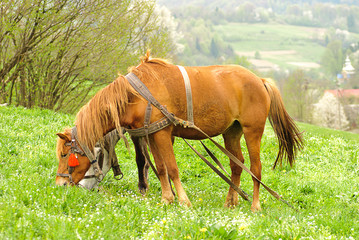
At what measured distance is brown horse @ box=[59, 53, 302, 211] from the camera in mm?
5309

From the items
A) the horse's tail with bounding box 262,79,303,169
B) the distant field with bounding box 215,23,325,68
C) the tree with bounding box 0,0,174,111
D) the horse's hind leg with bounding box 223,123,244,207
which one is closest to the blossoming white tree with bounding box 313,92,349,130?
the tree with bounding box 0,0,174,111

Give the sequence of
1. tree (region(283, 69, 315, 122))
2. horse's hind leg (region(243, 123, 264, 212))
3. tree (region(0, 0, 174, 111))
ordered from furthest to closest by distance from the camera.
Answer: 1. tree (region(283, 69, 315, 122))
2. tree (region(0, 0, 174, 111))
3. horse's hind leg (region(243, 123, 264, 212))

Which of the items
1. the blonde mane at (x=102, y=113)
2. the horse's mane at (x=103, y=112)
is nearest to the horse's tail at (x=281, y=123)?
the horse's mane at (x=103, y=112)

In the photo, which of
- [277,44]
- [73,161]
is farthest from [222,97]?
[277,44]

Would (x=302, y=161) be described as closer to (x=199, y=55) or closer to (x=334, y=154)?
(x=334, y=154)

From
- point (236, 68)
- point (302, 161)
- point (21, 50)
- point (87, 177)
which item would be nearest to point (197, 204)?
point (87, 177)

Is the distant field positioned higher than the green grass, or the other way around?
the green grass

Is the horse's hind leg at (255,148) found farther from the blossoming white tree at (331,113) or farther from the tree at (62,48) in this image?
the blossoming white tree at (331,113)

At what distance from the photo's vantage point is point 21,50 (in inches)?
464

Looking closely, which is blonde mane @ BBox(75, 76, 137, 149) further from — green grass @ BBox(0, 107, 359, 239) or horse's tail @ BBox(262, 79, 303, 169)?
horse's tail @ BBox(262, 79, 303, 169)

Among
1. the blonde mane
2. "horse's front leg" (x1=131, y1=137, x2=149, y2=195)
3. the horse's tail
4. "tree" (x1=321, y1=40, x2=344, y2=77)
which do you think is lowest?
"tree" (x1=321, y1=40, x2=344, y2=77)

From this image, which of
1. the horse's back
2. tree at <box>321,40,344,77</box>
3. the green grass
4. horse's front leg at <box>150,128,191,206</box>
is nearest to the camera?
the green grass

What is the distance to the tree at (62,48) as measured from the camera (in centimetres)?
1124

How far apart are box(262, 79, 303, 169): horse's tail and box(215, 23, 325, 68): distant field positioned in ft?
419
